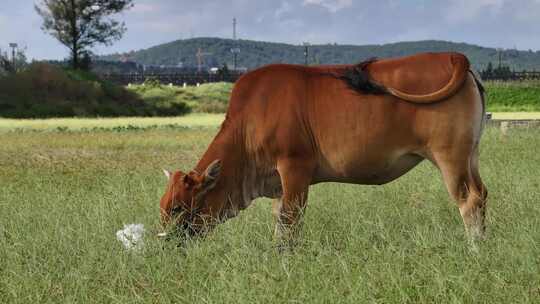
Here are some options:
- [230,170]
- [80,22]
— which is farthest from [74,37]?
[230,170]

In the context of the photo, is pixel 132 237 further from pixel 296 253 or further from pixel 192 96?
pixel 192 96

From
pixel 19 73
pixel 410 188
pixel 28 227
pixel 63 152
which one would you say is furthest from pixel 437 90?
pixel 19 73

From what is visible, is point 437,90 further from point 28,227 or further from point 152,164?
point 152,164

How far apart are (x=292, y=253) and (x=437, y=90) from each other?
6.47ft

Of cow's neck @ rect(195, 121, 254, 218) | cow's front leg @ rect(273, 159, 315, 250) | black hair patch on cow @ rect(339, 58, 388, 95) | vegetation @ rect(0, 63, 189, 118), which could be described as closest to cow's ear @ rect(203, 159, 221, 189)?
cow's neck @ rect(195, 121, 254, 218)

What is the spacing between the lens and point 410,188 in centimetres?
1091

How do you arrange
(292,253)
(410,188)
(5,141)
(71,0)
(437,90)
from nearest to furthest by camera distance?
(292,253) < (437,90) < (410,188) < (5,141) < (71,0)

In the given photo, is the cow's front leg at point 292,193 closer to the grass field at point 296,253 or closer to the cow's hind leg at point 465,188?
the grass field at point 296,253

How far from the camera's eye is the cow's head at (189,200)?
741 centimetres

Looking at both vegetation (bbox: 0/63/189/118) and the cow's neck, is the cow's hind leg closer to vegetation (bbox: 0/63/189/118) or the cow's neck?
the cow's neck

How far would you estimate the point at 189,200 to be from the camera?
7.47 metres

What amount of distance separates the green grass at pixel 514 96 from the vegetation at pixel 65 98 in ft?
66.1

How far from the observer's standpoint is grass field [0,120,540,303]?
18.8 ft

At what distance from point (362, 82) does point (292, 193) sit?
1.18 m
